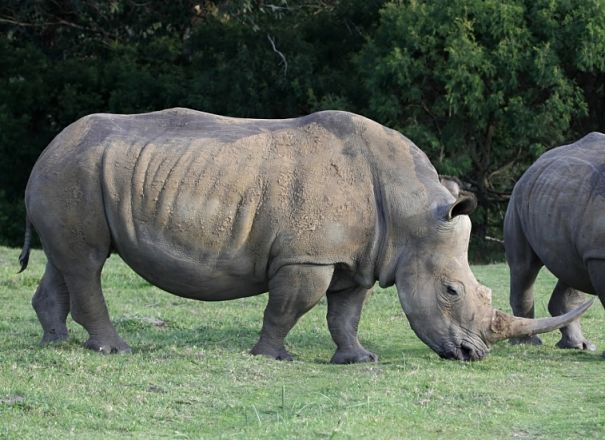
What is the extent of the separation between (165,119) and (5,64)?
1790cm

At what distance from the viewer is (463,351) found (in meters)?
9.30

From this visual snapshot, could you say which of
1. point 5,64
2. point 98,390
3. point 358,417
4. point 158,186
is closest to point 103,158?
point 158,186

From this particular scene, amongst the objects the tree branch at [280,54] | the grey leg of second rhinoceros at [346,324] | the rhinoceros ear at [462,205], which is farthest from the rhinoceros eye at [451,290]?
the tree branch at [280,54]

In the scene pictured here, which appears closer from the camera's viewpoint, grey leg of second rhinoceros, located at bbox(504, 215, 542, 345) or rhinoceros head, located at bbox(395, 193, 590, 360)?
rhinoceros head, located at bbox(395, 193, 590, 360)

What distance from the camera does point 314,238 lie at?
9156mm

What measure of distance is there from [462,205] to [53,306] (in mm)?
3063

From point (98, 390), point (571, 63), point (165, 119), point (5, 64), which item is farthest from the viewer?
point (5, 64)

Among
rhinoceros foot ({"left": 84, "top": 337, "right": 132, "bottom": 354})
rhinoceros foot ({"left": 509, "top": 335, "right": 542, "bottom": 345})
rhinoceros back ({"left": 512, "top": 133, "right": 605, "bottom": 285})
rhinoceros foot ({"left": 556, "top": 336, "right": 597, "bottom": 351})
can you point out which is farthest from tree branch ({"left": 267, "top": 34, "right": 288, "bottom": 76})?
rhinoceros foot ({"left": 84, "top": 337, "right": 132, "bottom": 354})

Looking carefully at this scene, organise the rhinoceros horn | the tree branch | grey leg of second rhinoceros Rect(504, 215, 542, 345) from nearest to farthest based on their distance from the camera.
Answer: the rhinoceros horn < grey leg of second rhinoceros Rect(504, 215, 542, 345) < the tree branch

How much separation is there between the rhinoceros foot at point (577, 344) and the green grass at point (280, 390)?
0.17 m

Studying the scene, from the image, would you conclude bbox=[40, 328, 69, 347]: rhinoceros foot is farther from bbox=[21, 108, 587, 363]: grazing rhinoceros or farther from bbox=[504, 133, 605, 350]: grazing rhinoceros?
bbox=[504, 133, 605, 350]: grazing rhinoceros

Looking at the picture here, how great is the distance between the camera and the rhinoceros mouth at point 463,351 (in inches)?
364

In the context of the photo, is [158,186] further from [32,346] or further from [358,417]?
Result: [358,417]

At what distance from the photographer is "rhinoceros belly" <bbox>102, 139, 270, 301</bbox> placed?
30.2 ft
